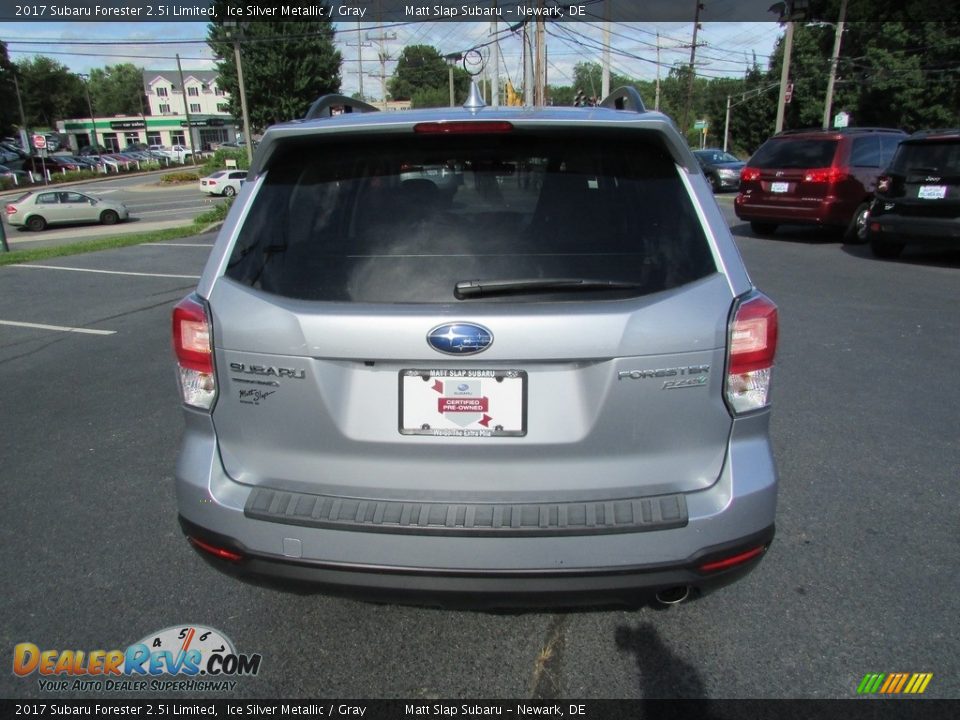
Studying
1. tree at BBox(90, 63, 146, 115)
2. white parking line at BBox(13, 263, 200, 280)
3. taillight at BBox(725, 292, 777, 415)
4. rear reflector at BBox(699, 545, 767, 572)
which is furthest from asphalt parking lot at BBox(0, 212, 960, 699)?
tree at BBox(90, 63, 146, 115)

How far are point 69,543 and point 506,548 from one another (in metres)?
2.35

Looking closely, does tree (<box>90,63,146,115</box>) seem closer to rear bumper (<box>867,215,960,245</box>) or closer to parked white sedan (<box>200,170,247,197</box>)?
parked white sedan (<box>200,170,247,197</box>)

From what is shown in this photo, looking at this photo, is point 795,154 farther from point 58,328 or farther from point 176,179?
point 176,179

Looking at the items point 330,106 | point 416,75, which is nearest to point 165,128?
point 416,75

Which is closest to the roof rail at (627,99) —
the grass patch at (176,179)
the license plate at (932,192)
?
the license plate at (932,192)

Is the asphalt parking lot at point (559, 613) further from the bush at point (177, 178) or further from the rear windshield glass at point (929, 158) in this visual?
the bush at point (177, 178)

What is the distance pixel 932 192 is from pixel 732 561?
376 inches

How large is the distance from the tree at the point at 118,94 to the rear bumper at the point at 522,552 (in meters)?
135

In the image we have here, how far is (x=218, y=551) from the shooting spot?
7.27 feet

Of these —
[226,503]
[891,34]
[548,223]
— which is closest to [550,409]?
[548,223]

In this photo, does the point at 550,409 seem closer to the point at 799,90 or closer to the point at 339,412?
the point at 339,412

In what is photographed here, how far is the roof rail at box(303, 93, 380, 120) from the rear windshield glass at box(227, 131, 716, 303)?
0.44 metres

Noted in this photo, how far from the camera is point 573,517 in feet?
6.65

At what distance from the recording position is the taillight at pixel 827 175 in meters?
11.8
